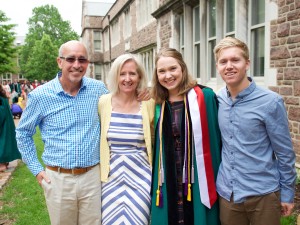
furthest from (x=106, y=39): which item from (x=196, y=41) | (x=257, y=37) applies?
(x=257, y=37)

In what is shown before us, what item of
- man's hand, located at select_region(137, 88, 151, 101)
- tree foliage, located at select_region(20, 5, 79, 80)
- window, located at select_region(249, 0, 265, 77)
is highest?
tree foliage, located at select_region(20, 5, 79, 80)

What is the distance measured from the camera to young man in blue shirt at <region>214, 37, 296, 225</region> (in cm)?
214

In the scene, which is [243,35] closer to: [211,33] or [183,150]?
[211,33]

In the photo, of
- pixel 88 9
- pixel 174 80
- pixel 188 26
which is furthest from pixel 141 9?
pixel 88 9

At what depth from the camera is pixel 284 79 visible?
517 centimetres

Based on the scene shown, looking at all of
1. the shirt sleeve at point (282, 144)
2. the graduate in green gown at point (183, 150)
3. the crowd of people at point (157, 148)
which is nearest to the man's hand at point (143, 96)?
the crowd of people at point (157, 148)

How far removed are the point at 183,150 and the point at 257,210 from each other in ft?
2.20

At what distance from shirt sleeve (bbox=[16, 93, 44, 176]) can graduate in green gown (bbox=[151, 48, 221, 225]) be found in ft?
3.27

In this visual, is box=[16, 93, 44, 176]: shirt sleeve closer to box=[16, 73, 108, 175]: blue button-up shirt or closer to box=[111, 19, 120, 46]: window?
box=[16, 73, 108, 175]: blue button-up shirt

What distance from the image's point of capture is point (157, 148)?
257 cm

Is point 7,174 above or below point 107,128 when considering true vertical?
below

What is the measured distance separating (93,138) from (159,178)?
63 centimetres

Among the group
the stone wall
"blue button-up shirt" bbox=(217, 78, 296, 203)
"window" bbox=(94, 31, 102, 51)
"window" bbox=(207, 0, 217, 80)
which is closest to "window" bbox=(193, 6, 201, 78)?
"window" bbox=(207, 0, 217, 80)

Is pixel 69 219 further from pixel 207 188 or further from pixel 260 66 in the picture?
pixel 260 66
